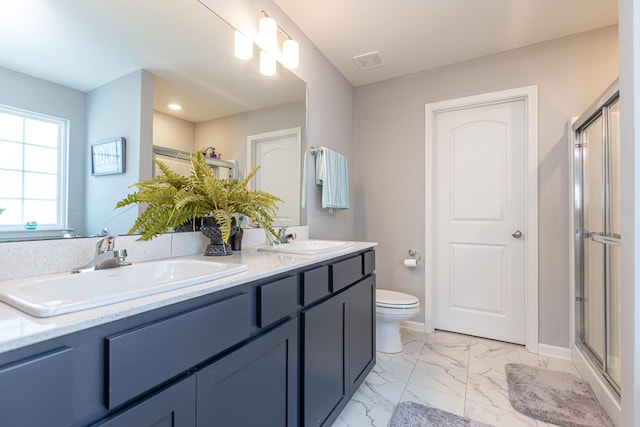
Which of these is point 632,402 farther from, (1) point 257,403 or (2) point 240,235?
(2) point 240,235

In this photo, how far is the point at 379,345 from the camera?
227 centimetres

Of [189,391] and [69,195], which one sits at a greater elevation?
[69,195]

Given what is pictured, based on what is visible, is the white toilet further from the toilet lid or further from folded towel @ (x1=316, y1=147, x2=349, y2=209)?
folded towel @ (x1=316, y1=147, x2=349, y2=209)

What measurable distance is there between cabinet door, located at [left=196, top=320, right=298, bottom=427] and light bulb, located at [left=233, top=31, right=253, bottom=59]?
4.68 ft

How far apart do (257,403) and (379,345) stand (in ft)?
5.07

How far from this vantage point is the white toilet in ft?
6.94

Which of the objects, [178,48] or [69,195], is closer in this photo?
[69,195]

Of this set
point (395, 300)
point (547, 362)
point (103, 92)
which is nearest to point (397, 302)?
point (395, 300)

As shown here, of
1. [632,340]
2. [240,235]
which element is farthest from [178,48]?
[632,340]

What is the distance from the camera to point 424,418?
1507mm

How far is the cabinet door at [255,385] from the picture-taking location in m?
0.76

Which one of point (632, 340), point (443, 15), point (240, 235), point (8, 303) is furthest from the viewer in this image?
point (443, 15)

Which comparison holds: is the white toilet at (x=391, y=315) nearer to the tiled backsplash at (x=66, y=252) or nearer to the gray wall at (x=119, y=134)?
the tiled backsplash at (x=66, y=252)

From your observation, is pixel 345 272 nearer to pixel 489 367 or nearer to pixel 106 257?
pixel 106 257
